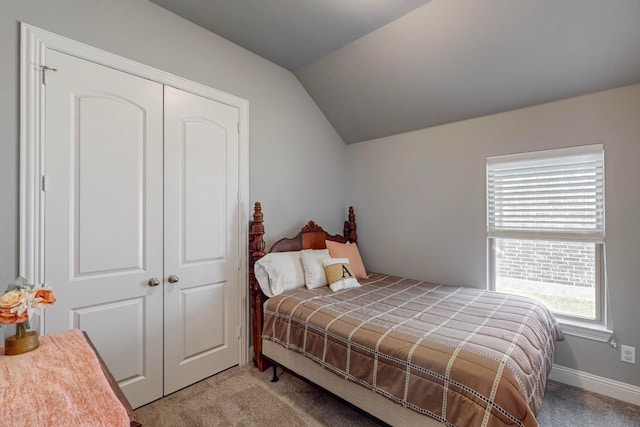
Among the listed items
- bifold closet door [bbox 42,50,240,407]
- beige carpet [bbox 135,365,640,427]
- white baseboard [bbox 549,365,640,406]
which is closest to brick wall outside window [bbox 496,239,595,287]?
white baseboard [bbox 549,365,640,406]

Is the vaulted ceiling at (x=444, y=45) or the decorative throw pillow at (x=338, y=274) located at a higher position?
the vaulted ceiling at (x=444, y=45)

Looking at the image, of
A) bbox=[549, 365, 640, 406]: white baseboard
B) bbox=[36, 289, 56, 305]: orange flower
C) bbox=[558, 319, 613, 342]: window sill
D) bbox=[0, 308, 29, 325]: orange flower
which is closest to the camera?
bbox=[0, 308, 29, 325]: orange flower

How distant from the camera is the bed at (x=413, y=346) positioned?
129cm

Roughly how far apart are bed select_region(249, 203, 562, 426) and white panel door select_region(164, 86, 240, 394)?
24 cm

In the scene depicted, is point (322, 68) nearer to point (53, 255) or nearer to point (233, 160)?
point (233, 160)

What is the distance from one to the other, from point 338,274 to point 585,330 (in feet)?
6.34

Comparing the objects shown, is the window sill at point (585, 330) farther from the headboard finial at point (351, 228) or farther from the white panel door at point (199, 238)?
the white panel door at point (199, 238)

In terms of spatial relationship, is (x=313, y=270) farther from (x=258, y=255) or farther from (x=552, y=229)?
(x=552, y=229)

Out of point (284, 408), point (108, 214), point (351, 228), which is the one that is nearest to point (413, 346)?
point (284, 408)

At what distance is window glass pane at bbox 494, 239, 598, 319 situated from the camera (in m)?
2.29

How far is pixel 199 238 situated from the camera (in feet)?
7.65

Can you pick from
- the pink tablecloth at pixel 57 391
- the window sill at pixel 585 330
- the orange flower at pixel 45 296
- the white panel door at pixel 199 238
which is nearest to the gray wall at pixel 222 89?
the white panel door at pixel 199 238

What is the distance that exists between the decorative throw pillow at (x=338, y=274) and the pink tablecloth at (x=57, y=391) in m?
1.76

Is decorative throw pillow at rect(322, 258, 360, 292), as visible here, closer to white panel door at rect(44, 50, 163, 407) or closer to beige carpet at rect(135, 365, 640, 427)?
beige carpet at rect(135, 365, 640, 427)
